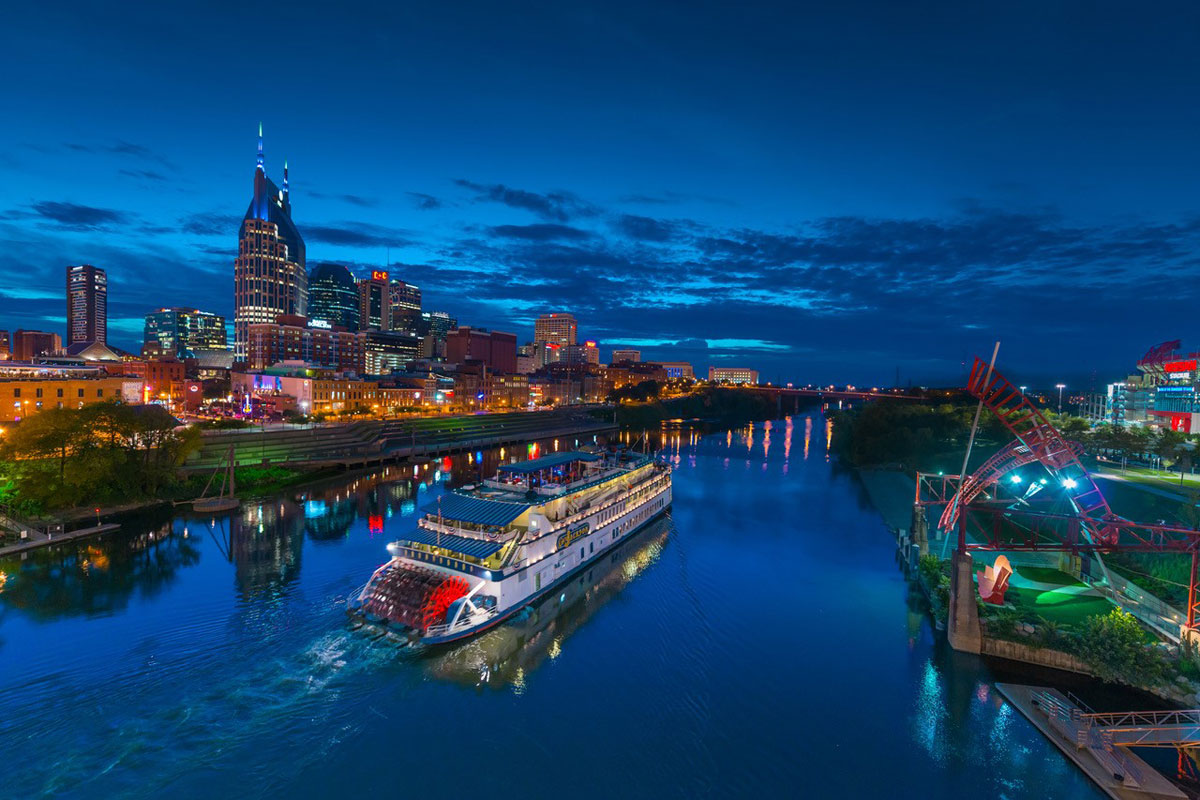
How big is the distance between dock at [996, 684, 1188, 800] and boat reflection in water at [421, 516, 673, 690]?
1569 centimetres

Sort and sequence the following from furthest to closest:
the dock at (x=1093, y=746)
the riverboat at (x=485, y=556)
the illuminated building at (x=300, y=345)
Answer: the illuminated building at (x=300, y=345)
the riverboat at (x=485, y=556)
the dock at (x=1093, y=746)

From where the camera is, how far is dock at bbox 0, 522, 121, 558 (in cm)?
3053

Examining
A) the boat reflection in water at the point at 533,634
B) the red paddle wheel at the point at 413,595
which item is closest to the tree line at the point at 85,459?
the red paddle wheel at the point at 413,595

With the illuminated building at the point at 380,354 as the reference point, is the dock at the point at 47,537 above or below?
below

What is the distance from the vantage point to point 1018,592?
2466 centimetres

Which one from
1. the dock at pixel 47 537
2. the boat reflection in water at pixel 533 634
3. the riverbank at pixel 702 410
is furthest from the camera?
the riverbank at pixel 702 410

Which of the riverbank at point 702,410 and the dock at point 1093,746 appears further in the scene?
the riverbank at point 702,410

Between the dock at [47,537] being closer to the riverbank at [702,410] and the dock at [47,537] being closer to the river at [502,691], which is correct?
the river at [502,691]

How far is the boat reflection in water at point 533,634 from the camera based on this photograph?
2061cm

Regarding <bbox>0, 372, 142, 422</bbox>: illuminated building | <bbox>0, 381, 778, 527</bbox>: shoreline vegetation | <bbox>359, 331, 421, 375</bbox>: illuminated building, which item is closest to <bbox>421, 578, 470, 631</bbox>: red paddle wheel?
<bbox>0, 381, 778, 527</bbox>: shoreline vegetation

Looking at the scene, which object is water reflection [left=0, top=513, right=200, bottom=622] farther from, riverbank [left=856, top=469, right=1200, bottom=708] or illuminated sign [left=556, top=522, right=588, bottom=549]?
riverbank [left=856, top=469, right=1200, bottom=708]

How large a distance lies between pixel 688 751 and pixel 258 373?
113 m

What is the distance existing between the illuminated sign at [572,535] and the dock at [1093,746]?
18036 millimetres

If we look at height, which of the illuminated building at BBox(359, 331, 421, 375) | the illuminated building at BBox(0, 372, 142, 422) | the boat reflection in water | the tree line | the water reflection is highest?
the illuminated building at BBox(359, 331, 421, 375)
